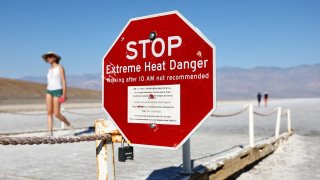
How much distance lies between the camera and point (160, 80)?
2535 millimetres

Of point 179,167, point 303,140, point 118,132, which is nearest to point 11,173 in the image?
point 179,167

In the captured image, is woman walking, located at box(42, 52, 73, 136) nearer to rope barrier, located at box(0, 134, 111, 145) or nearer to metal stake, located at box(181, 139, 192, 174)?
metal stake, located at box(181, 139, 192, 174)

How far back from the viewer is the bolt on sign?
2.39m

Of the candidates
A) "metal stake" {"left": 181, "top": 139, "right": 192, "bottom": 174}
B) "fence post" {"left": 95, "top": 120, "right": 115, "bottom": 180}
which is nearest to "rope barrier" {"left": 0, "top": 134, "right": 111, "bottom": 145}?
"fence post" {"left": 95, "top": 120, "right": 115, "bottom": 180}

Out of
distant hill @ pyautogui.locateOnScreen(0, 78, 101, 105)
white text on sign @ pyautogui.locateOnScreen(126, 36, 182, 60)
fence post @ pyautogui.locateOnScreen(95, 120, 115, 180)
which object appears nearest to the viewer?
white text on sign @ pyautogui.locateOnScreen(126, 36, 182, 60)

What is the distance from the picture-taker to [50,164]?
17.8ft

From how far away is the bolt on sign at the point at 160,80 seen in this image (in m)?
2.39

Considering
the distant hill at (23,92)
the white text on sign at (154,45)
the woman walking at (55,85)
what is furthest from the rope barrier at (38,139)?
the distant hill at (23,92)

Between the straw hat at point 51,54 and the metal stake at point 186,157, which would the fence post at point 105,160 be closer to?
the metal stake at point 186,157

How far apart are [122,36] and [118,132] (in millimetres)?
647

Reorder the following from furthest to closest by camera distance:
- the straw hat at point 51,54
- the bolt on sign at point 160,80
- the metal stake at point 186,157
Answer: the straw hat at point 51,54 → the metal stake at point 186,157 → the bolt on sign at point 160,80

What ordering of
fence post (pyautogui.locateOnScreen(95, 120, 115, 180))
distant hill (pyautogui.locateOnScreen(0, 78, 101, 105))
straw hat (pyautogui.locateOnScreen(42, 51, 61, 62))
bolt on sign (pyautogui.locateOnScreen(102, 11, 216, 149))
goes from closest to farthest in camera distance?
bolt on sign (pyautogui.locateOnScreen(102, 11, 216, 149)), fence post (pyautogui.locateOnScreen(95, 120, 115, 180)), straw hat (pyautogui.locateOnScreen(42, 51, 61, 62)), distant hill (pyautogui.locateOnScreen(0, 78, 101, 105))

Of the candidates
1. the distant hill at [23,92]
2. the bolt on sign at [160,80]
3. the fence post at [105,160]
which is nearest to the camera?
the bolt on sign at [160,80]

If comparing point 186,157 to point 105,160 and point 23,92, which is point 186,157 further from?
point 23,92
